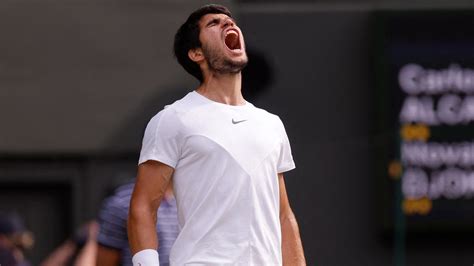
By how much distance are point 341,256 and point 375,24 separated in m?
2.01

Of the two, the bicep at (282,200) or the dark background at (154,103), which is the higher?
the bicep at (282,200)

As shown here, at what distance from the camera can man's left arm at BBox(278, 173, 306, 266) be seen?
4.98 metres

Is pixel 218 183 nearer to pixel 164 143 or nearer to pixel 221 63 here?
pixel 164 143

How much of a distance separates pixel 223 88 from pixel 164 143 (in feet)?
1.03

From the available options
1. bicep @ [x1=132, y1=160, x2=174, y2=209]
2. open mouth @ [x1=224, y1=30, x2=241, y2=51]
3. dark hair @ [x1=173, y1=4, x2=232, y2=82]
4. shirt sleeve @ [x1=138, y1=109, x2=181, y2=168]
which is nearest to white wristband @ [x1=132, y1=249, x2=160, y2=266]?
bicep @ [x1=132, y1=160, x2=174, y2=209]

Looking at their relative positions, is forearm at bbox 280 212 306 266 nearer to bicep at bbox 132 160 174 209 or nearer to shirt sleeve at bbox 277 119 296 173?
shirt sleeve at bbox 277 119 296 173

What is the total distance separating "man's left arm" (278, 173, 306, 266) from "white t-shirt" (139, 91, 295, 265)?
140 mm

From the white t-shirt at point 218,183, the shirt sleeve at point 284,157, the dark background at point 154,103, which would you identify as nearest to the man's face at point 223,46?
the white t-shirt at point 218,183

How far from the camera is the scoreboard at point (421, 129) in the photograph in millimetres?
12008

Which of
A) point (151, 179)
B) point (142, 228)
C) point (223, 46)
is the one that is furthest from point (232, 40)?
point (142, 228)

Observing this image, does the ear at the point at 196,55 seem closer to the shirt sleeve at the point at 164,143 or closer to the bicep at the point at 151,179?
the shirt sleeve at the point at 164,143

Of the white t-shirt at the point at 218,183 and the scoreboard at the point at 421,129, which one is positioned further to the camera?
the scoreboard at the point at 421,129

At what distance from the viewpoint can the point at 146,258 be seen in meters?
4.76

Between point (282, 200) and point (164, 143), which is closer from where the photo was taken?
point (164, 143)
